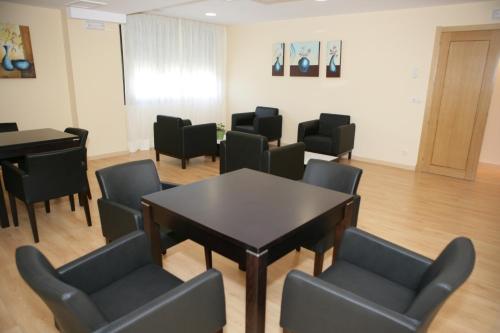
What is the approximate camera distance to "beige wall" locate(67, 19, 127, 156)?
543cm

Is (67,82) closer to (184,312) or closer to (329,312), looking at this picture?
(184,312)

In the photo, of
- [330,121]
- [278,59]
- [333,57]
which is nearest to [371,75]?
[333,57]

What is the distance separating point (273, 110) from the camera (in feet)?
23.1

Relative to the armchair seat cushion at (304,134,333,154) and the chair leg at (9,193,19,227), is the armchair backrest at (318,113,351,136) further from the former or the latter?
the chair leg at (9,193,19,227)

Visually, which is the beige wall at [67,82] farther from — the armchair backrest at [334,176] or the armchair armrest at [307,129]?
the armchair backrest at [334,176]

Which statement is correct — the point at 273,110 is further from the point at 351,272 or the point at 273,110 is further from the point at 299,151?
the point at 351,272

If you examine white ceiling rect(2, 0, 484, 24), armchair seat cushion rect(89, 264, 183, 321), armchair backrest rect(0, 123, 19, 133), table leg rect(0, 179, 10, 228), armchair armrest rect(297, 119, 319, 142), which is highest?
white ceiling rect(2, 0, 484, 24)

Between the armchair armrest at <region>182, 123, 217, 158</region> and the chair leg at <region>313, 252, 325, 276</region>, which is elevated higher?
the armchair armrest at <region>182, 123, 217, 158</region>

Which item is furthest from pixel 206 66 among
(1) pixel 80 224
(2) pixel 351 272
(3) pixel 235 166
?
(2) pixel 351 272

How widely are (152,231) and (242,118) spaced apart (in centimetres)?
524

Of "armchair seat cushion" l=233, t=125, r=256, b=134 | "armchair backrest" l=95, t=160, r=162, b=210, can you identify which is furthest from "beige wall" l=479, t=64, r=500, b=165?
"armchair backrest" l=95, t=160, r=162, b=210

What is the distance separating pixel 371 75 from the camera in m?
5.82

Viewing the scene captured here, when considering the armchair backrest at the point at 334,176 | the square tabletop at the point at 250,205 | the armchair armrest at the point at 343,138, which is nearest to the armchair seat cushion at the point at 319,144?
the armchair armrest at the point at 343,138

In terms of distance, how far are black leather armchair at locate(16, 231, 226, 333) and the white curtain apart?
5086mm
